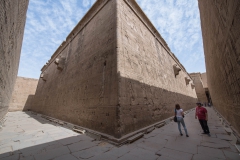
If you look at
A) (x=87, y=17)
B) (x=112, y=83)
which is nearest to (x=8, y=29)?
(x=112, y=83)

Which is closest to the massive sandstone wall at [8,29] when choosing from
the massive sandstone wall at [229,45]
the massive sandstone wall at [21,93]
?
the massive sandstone wall at [229,45]

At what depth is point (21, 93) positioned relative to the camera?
1625 cm

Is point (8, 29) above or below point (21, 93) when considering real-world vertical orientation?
above

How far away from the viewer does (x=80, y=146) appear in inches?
113

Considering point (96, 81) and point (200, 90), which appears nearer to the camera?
point (96, 81)

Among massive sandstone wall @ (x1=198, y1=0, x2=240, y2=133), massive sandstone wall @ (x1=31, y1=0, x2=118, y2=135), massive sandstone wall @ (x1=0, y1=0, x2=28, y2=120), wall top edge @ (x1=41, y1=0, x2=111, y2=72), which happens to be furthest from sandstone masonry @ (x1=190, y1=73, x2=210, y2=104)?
massive sandstone wall @ (x1=0, y1=0, x2=28, y2=120)

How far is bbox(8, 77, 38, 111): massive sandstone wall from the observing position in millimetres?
15459

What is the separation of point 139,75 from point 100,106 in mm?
2208

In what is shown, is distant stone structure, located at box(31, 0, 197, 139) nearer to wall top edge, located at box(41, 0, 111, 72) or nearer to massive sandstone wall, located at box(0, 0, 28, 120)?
wall top edge, located at box(41, 0, 111, 72)

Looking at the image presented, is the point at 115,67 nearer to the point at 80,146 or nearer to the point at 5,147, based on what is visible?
the point at 80,146

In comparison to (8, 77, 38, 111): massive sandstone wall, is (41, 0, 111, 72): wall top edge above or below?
above

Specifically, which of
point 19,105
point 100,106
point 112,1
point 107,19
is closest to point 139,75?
point 100,106

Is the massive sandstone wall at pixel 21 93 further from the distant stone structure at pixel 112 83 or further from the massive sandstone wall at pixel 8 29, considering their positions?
the massive sandstone wall at pixel 8 29

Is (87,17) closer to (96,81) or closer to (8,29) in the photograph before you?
(96,81)
